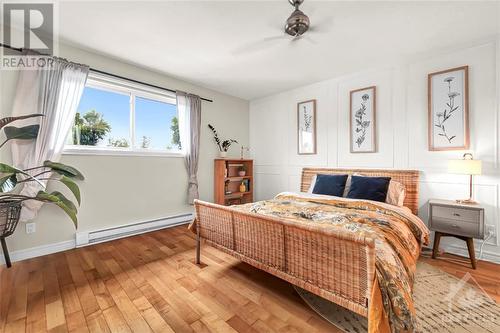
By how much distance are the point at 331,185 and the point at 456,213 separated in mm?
1338

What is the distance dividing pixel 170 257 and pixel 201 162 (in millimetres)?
1985

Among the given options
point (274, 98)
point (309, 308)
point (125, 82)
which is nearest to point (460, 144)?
point (309, 308)

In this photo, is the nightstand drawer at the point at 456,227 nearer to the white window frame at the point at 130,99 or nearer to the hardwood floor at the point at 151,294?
the hardwood floor at the point at 151,294

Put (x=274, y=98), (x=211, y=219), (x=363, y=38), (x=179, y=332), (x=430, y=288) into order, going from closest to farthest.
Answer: (x=179, y=332), (x=430, y=288), (x=211, y=219), (x=363, y=38), (x=274, y=98)

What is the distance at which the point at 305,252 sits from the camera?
1.51 metres

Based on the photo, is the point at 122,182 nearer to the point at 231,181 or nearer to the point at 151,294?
the point at 151,294

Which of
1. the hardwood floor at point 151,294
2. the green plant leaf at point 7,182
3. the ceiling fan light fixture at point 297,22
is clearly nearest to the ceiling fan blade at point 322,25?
the ceiling fan light fixture at point 297,22

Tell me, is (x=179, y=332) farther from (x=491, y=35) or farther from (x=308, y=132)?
(x=491, y=35)

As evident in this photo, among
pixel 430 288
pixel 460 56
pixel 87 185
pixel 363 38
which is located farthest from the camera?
pixel 87 185

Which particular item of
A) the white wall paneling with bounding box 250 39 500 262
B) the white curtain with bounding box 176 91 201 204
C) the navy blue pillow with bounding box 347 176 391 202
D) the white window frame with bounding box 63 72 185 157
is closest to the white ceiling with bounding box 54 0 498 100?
the white wall paneling with bounding box 250 39 500 262

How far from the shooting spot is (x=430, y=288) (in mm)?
1882

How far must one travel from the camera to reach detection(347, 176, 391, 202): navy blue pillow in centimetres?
266

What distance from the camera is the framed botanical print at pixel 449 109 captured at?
253cm

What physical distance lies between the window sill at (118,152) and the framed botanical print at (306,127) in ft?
7.31
